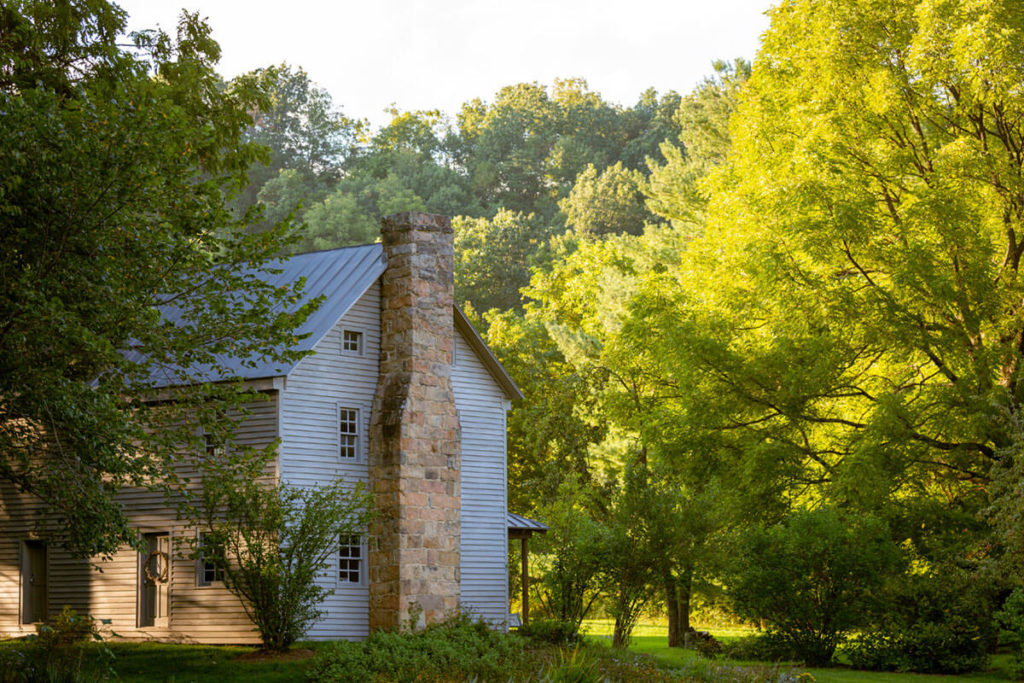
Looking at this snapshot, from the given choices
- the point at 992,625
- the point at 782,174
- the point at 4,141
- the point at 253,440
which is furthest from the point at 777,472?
the point at 4,141

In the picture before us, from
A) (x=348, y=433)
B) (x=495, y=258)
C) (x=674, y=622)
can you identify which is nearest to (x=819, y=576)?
(x=348, y=433)

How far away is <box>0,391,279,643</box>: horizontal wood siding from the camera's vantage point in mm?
23078

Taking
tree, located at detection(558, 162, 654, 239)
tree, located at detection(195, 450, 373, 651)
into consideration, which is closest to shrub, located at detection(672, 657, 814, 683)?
tree, located at detection(195, 450, 373, 651)

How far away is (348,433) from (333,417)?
0.49 metres

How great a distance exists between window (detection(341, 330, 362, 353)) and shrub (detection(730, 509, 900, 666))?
9.19 metres

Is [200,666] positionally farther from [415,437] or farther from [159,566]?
[415,437]

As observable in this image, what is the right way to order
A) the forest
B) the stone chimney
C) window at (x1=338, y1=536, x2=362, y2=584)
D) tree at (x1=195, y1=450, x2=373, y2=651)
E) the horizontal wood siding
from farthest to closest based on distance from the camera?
window at (x1=338, y1=536, x2=362, y2=584), the horizontal wood siding, the stone chimney, the forest, tree at (x1=195, y1=450, x2=373, y2=651)

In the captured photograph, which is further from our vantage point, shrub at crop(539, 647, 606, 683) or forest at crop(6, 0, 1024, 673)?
forest at crop(6, 0, 1024, 673)

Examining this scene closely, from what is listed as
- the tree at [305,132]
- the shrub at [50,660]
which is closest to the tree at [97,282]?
the shrub at [50,660]

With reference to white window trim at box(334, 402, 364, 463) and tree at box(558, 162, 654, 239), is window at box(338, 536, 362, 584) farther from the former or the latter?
tree at box(558, 162, 654, 239)

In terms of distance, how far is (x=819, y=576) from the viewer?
72.4 ft

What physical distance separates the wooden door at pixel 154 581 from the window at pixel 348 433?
4115 millimetres

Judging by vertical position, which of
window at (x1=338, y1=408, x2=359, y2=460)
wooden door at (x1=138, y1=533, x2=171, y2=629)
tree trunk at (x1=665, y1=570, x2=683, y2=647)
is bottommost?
tree trunk at (x1=665, y1=570, x2=683, y2=647)

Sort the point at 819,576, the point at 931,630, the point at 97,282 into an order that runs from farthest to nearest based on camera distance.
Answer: the point at 819,576 → the point at 931,630 → the point at 97,282
